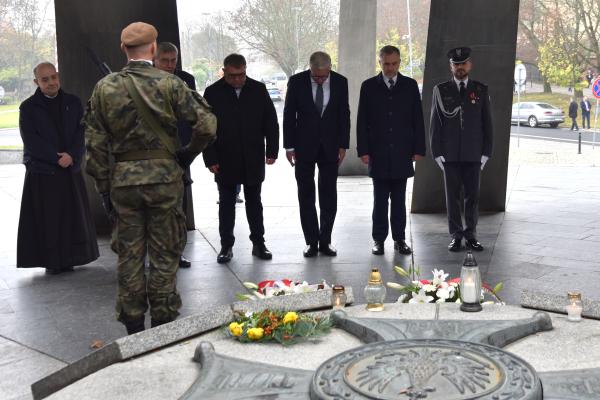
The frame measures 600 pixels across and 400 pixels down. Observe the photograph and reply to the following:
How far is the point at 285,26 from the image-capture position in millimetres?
37438

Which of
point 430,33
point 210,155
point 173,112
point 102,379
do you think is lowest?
point 102,379

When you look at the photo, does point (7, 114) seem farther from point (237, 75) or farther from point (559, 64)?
point (237, 75)

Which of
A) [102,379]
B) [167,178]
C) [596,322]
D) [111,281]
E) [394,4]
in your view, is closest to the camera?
[102,379]

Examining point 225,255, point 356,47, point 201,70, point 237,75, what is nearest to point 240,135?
point 237,75

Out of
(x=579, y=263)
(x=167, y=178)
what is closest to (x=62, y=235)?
(x=167, y=178)

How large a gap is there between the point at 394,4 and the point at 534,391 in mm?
52969

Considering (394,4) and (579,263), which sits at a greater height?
(394,4)

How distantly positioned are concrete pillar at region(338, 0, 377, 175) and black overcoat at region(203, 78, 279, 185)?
800 cm

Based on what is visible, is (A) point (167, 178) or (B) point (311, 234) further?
(B) point (311, 234)

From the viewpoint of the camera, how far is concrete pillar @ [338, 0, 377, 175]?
15820 millimetres

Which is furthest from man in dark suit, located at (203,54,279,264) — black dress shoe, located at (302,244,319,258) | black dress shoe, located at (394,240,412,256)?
black dress shoe, located at (394,240,412,256)

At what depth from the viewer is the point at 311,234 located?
8.23 m

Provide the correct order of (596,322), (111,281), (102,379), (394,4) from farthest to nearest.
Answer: (394,4)
(111,281)
(596,322)
(102,379)

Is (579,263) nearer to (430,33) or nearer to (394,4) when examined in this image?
(430,33)
